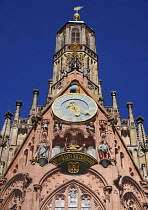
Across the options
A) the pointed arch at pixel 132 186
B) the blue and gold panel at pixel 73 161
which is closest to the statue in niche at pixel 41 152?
the blue and gold panel at pixel 73 161

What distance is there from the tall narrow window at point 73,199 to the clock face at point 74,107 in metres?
4.50

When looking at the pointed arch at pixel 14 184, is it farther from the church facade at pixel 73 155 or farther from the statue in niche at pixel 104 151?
the statue in niche at pixel 104 151

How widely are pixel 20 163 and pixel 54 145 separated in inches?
82.7

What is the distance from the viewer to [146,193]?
999 inches

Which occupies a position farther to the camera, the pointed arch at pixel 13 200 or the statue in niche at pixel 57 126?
the statue in niche at pixel 57 126

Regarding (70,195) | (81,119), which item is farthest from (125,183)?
(81,119)

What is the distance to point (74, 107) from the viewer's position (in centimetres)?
2869

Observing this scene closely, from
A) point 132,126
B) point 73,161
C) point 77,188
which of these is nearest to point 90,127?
point 73,161

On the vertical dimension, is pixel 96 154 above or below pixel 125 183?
above

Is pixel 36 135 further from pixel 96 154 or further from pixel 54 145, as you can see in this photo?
pixel 96 154

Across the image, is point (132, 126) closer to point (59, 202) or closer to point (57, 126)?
point (57, 126)

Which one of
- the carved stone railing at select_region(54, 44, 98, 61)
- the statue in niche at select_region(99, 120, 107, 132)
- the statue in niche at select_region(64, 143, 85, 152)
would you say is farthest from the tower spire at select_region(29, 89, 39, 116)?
the carved stone railing at select_region(54, 44, 98, 61)

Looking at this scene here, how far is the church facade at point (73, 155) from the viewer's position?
80.3 ft

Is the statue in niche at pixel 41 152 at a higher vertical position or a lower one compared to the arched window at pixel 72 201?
higher
